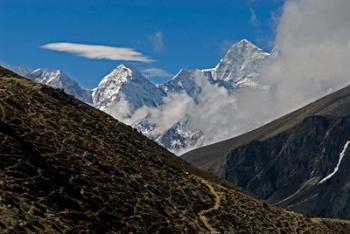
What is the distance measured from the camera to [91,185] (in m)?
64.0

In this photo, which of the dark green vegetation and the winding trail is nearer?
the dark green vegetation

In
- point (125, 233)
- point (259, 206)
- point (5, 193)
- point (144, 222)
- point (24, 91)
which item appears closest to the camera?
point (5, 193)

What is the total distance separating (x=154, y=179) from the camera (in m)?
79.0

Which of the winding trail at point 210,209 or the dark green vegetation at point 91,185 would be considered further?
the winding trail at point 210,209

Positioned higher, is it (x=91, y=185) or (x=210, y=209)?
(x=210, y=209)

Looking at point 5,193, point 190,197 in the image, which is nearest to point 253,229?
point 190,197

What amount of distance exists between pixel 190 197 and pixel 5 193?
31258 millimetres

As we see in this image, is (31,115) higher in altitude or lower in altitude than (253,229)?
higher

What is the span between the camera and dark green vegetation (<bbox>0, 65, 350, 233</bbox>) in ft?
177

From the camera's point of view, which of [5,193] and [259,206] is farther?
[259,206]

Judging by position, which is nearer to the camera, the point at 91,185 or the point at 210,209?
the point at 91,185

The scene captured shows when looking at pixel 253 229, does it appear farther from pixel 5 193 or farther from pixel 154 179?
pixel 5 193

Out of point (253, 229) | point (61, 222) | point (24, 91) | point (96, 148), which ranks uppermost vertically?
point (24, 91)

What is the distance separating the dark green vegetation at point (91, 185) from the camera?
177 feet
